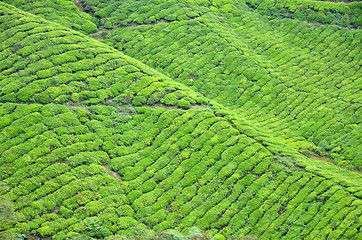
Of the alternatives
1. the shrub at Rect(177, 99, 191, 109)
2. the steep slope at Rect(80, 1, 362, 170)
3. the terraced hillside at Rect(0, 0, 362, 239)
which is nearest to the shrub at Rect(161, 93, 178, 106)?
the terraced hillside at Rect(0, 0, 362, 239)

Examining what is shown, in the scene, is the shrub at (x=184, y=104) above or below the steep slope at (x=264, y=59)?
below

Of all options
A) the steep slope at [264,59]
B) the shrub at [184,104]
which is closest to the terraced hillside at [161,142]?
the shrub at [184,104]

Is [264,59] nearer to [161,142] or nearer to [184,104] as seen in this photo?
[184,104]

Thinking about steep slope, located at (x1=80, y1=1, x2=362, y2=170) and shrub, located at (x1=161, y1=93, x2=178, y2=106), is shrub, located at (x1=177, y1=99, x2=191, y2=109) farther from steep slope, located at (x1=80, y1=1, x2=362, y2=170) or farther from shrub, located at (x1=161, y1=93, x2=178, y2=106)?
steep slope, located at (x1=80, y1=1, x2=362, y2=170)

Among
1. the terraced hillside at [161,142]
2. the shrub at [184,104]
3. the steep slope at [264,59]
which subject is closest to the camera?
the terraced hillside at [161,142]

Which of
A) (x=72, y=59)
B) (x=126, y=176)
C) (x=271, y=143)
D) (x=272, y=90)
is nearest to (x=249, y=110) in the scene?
(x=272, y=90)

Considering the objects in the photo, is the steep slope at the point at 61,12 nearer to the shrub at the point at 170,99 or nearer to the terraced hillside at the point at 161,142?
the terraced hillside at the point at 161,142

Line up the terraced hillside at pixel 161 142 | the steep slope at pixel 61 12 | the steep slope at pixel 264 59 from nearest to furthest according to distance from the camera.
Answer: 1. the terraced hillside at pixel 161 142
2. the steep slope at pixel 264 59
3. the steep slope at pixel 61 12
